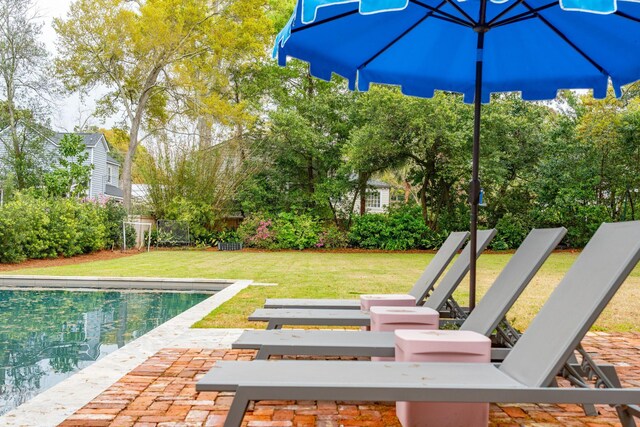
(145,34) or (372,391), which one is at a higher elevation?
(145,34)

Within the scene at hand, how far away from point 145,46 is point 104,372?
68.3 ft

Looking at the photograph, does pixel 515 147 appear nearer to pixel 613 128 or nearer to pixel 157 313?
pixel 613 128

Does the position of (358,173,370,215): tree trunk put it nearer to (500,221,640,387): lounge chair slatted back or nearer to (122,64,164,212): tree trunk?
(122,64,164,212): tree trunk

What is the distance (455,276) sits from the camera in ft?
14.7

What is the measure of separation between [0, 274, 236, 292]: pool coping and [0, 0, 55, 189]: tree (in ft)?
49.0

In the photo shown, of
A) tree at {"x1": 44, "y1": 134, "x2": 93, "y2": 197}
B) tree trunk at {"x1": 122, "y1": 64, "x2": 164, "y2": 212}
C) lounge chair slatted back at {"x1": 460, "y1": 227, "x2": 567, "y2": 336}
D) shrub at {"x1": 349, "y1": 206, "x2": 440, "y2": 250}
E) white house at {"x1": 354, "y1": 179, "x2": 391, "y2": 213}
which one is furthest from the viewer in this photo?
Result: white house at {"x1": 354, "y1": 179, "x2": 391, "y2": 213}

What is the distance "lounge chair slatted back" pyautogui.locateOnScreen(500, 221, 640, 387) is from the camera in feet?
7.65

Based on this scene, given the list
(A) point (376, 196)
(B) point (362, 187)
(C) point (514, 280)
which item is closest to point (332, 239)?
(B) point (362, 187)

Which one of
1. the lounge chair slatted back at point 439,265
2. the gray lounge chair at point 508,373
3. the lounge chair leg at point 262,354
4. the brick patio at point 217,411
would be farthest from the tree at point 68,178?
the gray lounge chair at point 508,373

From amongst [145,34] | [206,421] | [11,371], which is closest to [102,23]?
[145,34]

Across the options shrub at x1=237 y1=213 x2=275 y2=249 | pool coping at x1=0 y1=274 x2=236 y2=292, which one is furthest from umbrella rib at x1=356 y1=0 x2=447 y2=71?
shrub at x1=237 y1=213 x2=275 y2=249

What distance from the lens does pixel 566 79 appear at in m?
5.25

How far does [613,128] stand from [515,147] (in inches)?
126

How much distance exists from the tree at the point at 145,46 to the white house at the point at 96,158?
133 inches
